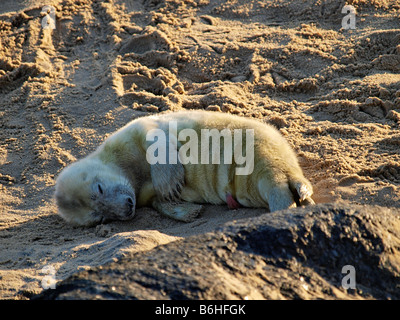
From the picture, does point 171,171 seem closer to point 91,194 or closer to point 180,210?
point 180,210

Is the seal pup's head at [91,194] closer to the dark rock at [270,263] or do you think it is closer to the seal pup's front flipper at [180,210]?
the seal pup's front flipper at [180,210]

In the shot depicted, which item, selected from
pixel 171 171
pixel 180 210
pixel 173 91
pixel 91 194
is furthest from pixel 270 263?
pixel 173 91

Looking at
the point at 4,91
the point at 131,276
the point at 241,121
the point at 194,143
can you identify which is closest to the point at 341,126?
the point at 241,121

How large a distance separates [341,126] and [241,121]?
1.27m

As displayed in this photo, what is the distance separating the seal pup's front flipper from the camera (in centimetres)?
427

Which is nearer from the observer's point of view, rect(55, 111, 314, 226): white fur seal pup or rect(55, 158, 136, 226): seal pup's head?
rect(55, 111, 314, 226): white fur seal pup

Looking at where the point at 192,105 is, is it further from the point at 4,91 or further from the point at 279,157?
the point at 4,91

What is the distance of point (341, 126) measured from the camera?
505 cm

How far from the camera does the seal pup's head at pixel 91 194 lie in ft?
14.4

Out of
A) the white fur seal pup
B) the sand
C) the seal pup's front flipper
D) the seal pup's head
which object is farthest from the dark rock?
the seal pup's head

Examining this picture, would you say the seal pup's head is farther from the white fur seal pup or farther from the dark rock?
the dark rock

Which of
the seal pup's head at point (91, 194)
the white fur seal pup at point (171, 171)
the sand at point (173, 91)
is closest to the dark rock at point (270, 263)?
the sand at point (173, 91)

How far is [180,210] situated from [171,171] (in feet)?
1.16

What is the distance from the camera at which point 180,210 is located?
434cm
